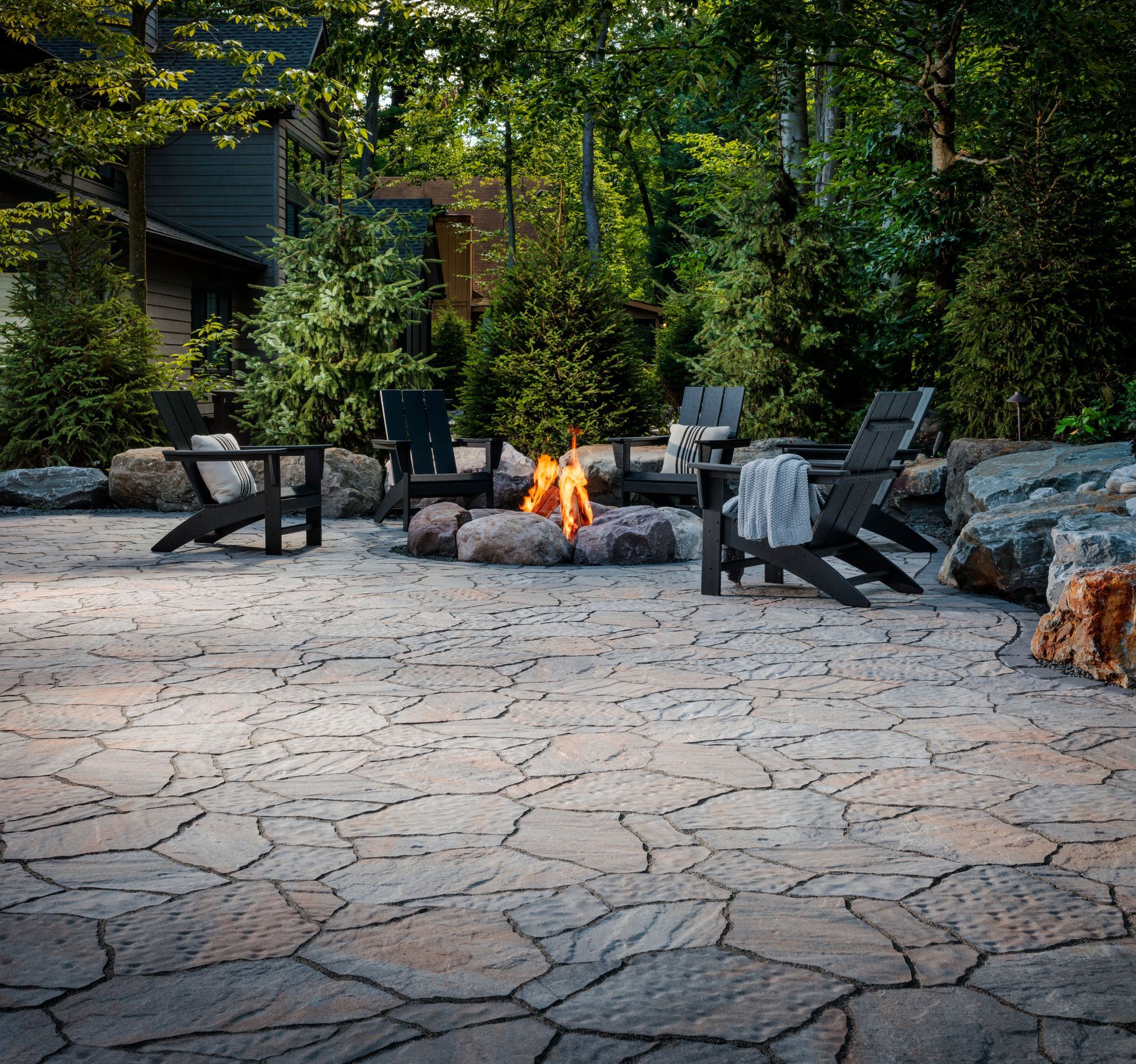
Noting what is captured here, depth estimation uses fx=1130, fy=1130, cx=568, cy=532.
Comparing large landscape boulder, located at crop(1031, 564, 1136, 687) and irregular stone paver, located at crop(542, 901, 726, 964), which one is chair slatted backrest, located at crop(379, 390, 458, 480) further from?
irregular stone paver, located at crop(542, 901, 726, 964)

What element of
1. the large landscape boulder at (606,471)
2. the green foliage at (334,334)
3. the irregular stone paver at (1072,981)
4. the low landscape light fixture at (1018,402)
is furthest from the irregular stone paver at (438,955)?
the green foliage at (334,334)

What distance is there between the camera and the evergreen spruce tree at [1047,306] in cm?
934

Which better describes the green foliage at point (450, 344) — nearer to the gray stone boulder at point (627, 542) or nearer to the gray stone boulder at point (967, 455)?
the gray stone boulder at point (967, 455)

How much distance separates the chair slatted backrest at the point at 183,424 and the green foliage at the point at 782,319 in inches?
219

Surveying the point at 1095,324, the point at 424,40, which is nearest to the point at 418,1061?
the point at 1095,324

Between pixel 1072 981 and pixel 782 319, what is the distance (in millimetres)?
9718

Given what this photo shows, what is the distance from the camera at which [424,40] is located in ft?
38.2

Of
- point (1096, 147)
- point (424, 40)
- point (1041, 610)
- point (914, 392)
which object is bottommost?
point (1041, 610)

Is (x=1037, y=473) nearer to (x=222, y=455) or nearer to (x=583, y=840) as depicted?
(x=222, y=455)

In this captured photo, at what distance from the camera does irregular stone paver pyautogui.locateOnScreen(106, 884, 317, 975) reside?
2123mm

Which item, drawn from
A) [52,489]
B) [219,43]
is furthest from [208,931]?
[219,43]

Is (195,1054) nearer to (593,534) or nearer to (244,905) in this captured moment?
(244,905)

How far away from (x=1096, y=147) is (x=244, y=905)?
1137cm

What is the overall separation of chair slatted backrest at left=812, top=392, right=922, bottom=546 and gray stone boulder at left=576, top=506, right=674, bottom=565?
1677 mm
